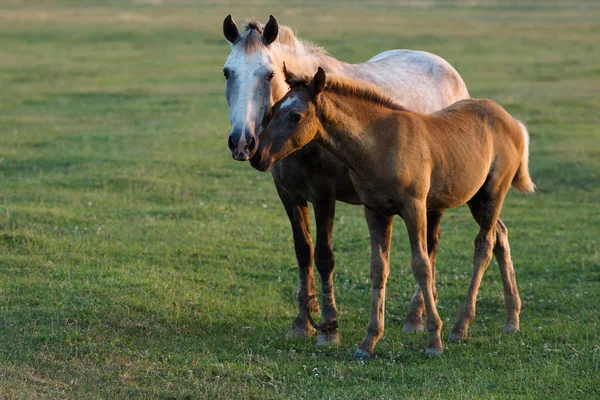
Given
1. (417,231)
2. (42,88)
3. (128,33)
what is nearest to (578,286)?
(417,231)

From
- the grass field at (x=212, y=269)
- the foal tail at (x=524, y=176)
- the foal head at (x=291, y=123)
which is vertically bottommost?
the grass field at (x=212, y=269)

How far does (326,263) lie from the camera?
293 inches

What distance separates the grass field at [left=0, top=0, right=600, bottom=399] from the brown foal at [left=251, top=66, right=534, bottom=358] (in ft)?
2.05

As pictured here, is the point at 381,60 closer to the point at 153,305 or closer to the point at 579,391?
the point at 153,305

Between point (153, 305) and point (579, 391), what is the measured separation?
3.74 m

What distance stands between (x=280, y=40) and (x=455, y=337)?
290 centimetres

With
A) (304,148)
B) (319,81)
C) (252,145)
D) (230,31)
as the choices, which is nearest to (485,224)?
(304,148)

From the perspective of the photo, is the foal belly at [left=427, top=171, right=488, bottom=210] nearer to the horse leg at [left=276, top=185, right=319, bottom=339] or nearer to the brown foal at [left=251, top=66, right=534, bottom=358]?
the brown foal at [left=251, top=66, right=534, bottom=358]

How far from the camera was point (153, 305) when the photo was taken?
776 cm

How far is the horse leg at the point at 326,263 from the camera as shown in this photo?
7223 millimetres

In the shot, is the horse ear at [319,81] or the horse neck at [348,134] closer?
the horse ear at [319,81]

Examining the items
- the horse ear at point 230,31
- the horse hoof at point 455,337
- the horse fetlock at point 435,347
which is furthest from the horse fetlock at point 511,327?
the horse ear at point 230,31

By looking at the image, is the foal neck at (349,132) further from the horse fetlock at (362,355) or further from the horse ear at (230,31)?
the horse fetlock at (362,355)

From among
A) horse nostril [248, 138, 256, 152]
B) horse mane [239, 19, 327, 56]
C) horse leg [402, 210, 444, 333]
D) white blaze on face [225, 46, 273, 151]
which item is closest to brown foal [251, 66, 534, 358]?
horse nostril [248, 138, 256, 152]
